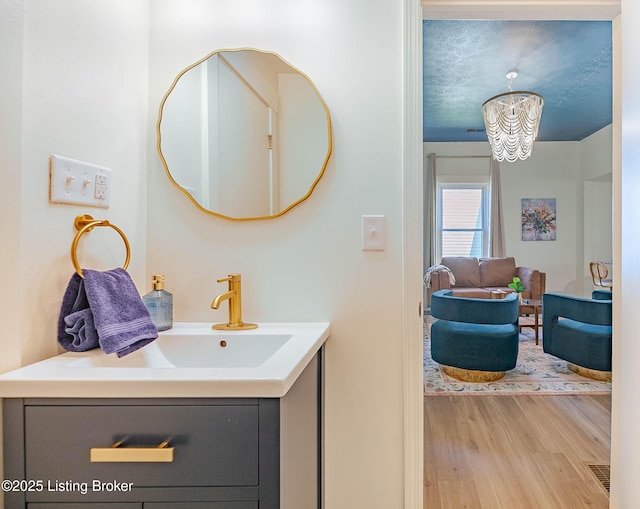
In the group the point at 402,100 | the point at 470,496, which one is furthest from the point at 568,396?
the point at 402,100

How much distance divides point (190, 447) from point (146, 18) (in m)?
1.45

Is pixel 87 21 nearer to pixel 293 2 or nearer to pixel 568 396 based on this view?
pixel 293 2

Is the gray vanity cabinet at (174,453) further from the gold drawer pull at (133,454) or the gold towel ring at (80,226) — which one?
the gold towel ring at (80,226)

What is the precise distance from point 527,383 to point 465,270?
9.75 feet

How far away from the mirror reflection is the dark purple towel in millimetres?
484

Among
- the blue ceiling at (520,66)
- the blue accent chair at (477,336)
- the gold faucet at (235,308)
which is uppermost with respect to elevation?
the blue ceiling at (520,66)

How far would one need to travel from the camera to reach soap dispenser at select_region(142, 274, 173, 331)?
133 centimetres

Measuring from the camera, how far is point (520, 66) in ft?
11.8

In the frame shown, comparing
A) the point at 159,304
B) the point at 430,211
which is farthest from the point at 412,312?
the point at 430,211

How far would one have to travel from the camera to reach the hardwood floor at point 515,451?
5.85 feet

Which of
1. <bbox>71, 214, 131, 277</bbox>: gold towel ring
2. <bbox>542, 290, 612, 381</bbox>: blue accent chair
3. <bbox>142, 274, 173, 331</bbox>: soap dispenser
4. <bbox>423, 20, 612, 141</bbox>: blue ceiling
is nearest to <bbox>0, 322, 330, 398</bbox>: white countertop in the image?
<bbox>71, 214, 131, 277</bbox>: gold towel ring

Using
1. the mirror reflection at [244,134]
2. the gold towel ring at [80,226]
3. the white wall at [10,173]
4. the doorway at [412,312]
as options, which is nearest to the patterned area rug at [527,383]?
the doorway at [412,312]

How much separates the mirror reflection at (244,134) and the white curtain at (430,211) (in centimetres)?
518

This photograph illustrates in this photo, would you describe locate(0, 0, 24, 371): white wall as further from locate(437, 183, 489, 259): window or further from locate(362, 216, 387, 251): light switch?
locate(437, 183, 489, 259): window
